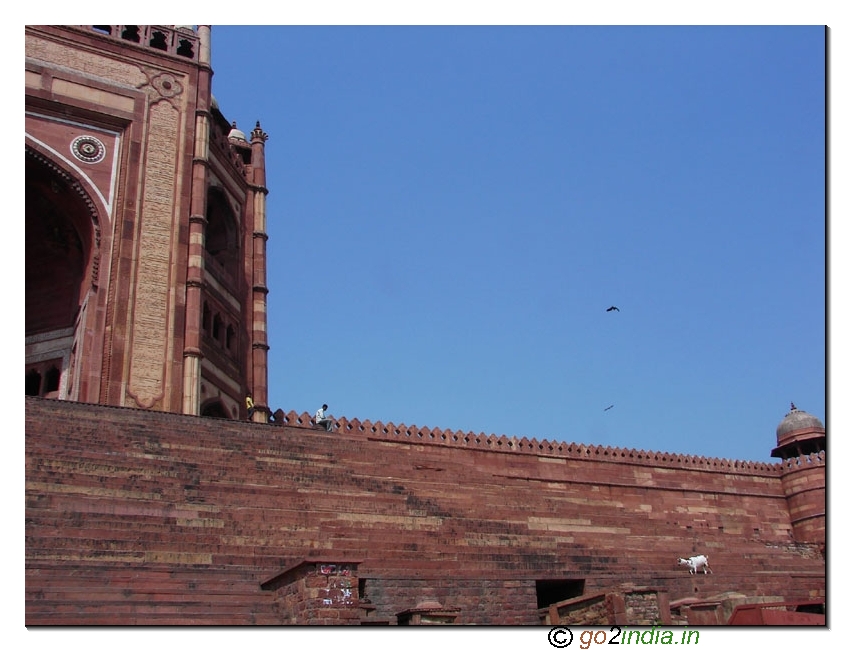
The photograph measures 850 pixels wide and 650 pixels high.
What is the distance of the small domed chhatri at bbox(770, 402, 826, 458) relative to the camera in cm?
2655

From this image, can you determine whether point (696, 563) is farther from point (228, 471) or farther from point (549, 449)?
point (228, 471)

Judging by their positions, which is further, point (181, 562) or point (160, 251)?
point (160, 251)

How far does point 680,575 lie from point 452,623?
6.74 meters

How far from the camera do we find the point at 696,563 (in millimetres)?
17203

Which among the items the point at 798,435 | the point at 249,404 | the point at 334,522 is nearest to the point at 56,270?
the point at 249,404

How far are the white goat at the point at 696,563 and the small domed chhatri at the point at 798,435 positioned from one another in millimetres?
10441

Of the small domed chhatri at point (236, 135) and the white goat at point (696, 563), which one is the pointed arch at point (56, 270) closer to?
the small domed chhatri at point (236, 135)

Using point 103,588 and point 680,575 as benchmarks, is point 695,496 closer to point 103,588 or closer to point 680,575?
point 680,575

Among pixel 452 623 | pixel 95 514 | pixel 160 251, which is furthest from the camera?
pixel 160 251

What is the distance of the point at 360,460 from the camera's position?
16719 millimetres

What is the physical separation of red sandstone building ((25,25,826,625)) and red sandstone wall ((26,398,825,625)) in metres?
0.05

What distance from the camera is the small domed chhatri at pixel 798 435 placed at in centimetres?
2655

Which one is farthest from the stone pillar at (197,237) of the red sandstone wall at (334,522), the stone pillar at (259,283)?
the red sandstone wall at (334,522)

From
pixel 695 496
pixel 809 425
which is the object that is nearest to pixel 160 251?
pixel 695 496
